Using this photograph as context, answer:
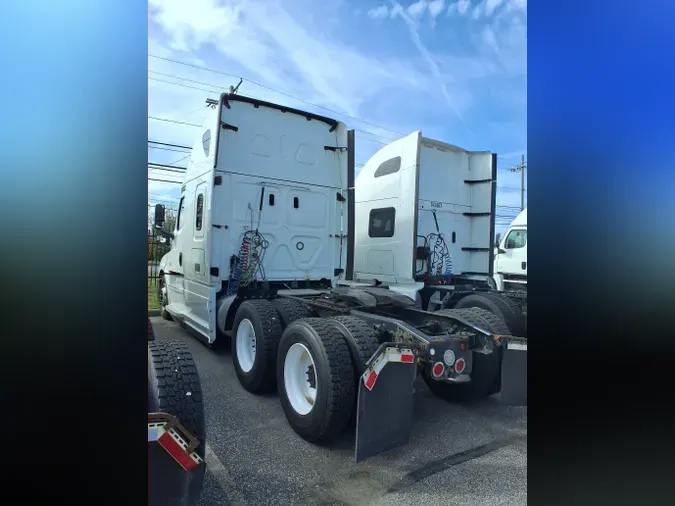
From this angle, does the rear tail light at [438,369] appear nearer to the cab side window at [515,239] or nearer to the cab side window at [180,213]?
the cab side window at [180,213]

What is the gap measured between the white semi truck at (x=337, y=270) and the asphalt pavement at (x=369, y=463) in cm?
22

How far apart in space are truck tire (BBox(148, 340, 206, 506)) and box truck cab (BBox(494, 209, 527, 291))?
9452 millimetres

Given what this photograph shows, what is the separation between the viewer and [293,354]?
12.6ft

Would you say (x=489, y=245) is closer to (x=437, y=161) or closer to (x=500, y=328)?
(x=437, y=161)

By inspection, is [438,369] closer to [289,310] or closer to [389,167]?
[289,310]

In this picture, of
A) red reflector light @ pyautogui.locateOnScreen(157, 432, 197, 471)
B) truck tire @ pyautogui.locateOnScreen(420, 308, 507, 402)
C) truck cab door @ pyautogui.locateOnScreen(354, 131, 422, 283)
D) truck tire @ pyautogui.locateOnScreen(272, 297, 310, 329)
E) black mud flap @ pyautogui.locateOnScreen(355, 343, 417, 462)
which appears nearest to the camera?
→ red reflector light @ pyautogui.locateOnScreen(157, 432, 197, 471)

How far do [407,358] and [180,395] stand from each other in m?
1.61

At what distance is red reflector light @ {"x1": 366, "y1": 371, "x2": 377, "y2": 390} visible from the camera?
9.79ft

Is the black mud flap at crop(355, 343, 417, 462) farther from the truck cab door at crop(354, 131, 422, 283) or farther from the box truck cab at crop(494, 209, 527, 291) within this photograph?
the box truck cab at crop(494, 209, 527, 291)

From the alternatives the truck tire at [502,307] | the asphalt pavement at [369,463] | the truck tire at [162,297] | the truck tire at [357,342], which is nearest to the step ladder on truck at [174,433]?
the asphalt pavement at [369,463]

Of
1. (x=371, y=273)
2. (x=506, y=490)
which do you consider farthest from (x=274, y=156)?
(x=506, y=490)

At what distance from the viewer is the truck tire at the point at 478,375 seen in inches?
149

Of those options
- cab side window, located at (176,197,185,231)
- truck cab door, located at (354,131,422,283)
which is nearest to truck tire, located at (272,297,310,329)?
truck cab door, located at (354,131,422,283)

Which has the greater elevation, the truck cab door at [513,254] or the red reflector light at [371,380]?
the truck cab door at [513,254]
